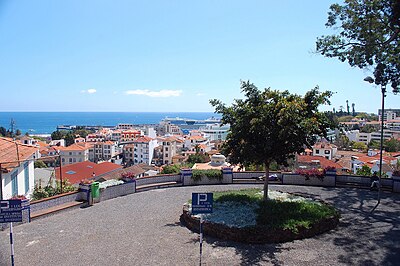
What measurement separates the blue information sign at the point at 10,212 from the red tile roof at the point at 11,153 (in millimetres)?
5030

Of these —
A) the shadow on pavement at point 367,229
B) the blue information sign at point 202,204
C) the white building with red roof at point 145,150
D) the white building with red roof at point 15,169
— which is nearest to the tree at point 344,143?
the white building with red roof at point 145,150

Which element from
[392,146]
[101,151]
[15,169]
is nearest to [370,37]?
[15,169]

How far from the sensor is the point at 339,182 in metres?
15.7

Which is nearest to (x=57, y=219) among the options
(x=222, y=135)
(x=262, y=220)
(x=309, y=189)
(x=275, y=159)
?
(x=262, y=220)

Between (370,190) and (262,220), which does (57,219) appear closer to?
(262,220)

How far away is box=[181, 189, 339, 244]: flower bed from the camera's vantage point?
28.5ft

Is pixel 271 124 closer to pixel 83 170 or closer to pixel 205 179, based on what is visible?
pixel 205 179

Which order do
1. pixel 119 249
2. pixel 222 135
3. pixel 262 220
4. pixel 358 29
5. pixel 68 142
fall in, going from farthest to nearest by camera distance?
1. pixel 222 135
2. pixel 68 142
3. pixel 358 29
4. pixel 262 220
5. pixel 119 249

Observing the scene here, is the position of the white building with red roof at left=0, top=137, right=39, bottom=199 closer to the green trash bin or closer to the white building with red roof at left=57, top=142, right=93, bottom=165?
the green trash bin

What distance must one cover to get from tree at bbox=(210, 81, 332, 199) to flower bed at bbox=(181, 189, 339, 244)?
1.61 meters

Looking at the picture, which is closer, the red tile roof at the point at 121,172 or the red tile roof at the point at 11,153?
the red tile roof at the point at 11,153

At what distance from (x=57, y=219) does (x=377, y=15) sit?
52.1 ft

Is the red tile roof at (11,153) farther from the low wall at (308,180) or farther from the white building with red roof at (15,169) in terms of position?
the low wall at (308,180)

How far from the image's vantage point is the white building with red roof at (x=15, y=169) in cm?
1247
